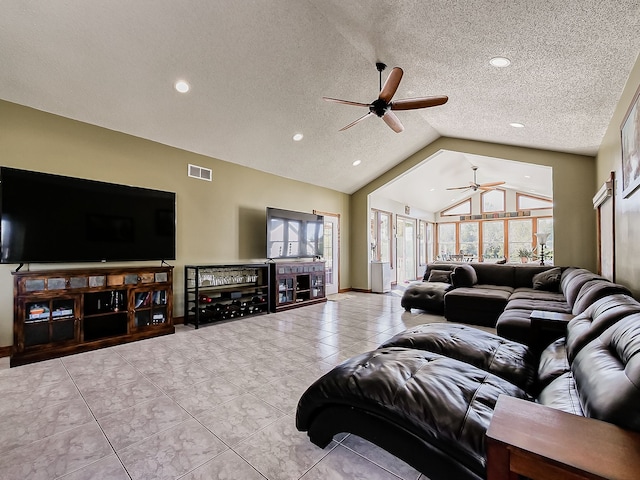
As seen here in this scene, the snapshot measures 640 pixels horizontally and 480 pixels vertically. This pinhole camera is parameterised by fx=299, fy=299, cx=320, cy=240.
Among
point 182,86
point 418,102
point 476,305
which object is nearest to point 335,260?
point 476,305

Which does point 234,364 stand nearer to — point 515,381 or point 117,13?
point 515,381

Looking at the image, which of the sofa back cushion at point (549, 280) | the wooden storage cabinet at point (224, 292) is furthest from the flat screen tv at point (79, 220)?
the sofa back cushion at point (549, 280)

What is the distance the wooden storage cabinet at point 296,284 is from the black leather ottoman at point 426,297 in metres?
1.90

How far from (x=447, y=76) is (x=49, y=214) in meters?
4.93

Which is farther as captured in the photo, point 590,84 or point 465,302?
point 465,302

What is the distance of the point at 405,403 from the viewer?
1426mm

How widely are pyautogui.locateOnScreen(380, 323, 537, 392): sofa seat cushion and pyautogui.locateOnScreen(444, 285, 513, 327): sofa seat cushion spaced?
2.25 m

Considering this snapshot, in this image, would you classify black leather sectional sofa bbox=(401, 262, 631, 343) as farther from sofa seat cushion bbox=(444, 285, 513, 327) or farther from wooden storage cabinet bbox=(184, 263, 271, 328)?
wooden storage cabinet bbox=(184, 263, 271, 328)

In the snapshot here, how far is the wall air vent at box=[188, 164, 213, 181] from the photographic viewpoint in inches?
190

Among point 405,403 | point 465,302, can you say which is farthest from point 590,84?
point 405,403

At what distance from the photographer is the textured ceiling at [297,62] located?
2.50 m

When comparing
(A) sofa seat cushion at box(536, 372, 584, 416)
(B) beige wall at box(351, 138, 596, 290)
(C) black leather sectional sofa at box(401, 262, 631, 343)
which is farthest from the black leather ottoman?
(A) sofa seat cushion at box(536, 372, 584, 416)

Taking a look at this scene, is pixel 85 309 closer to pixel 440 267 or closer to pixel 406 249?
pixel 440 267

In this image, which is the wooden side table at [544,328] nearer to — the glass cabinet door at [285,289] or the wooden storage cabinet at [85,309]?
the glass cabinet door at [285,289]
